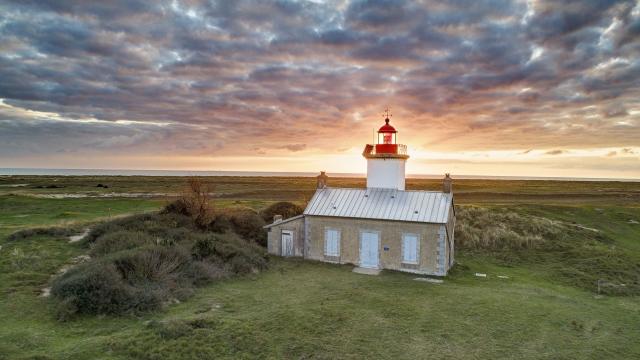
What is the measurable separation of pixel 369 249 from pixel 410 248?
223cm

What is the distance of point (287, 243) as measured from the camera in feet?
76.5

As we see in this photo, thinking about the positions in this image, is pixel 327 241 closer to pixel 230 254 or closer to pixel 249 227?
pixel 230 254

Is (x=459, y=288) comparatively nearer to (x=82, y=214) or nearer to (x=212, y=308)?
(x=212, y=308)

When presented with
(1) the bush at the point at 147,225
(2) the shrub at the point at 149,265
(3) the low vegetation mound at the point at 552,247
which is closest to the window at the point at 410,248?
(3) the low vegetation mound at the point at 552,247

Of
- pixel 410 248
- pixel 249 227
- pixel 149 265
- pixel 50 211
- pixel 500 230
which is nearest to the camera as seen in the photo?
pixel 149 265

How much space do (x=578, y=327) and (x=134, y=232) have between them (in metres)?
19.7

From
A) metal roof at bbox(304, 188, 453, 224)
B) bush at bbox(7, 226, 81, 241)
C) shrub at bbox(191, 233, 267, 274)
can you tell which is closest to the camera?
shrub at bbox(191, 233, 267, 274)

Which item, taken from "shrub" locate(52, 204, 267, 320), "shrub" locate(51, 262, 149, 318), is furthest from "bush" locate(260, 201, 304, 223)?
"shrub" locate(51, 262, 149, 318)

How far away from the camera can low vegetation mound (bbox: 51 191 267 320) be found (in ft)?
41.9

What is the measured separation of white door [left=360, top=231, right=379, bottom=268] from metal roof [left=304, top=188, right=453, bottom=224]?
1.04 meters

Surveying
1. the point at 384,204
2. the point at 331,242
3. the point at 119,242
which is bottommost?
the point at 331,242

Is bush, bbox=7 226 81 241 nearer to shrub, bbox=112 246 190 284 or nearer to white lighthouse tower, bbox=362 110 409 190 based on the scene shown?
shrub, bbox=112 246 190 284

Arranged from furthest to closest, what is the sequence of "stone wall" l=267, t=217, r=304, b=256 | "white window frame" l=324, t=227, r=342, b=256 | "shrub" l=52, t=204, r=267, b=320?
"stone wall" l=267, t=217, r=304, b=256 → "white window frame" l=324, t=227, r=342, b=256 → "shrub" l=52, t=204, r=267, b=320

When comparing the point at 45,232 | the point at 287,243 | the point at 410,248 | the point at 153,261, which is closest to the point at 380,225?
the point at 410,248
